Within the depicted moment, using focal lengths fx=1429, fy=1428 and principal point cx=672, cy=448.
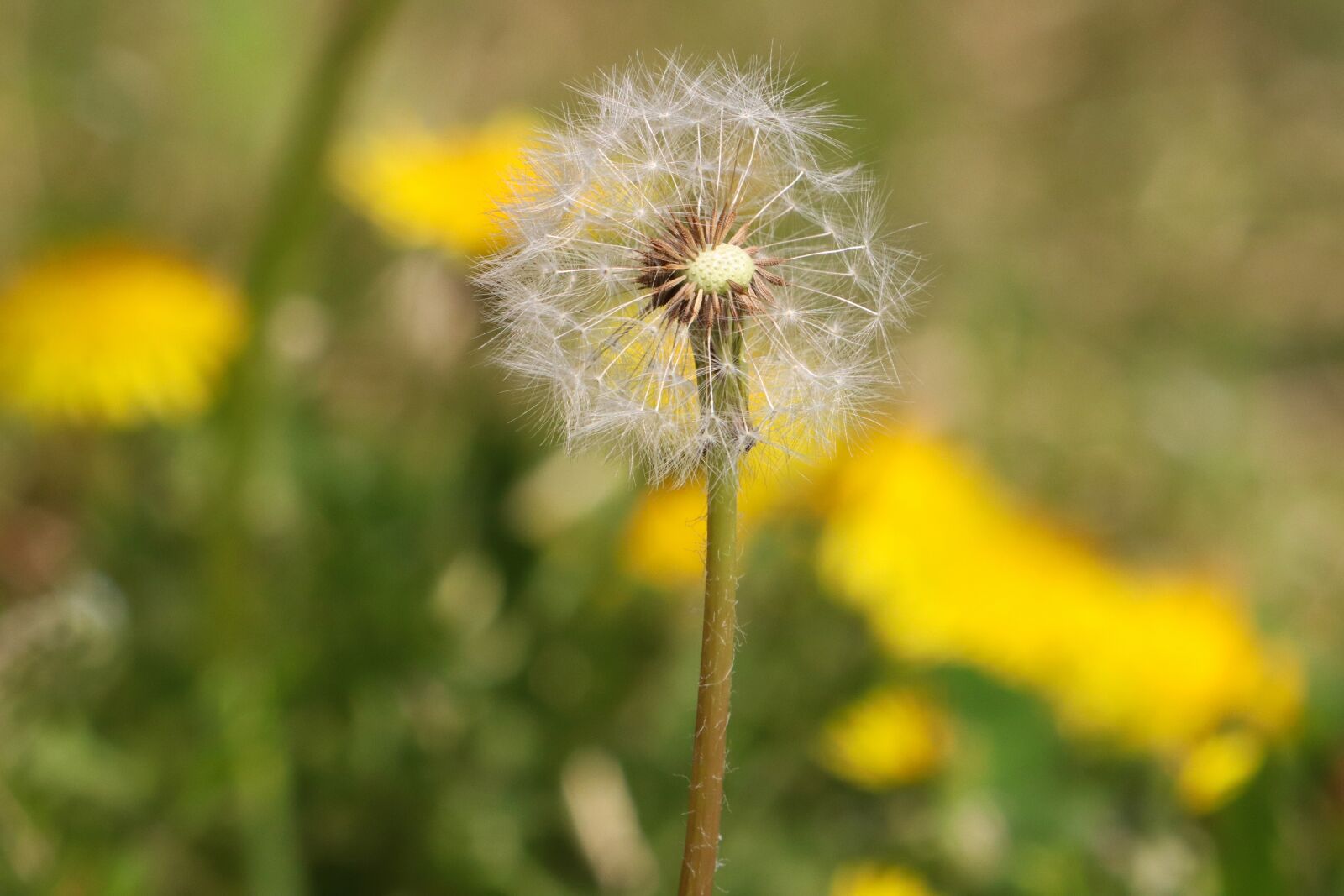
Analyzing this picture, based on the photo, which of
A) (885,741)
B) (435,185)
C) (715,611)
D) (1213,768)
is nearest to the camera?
(715,611)

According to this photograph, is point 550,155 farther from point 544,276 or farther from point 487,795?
point 487,795

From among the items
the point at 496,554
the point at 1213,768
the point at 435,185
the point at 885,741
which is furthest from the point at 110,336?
the point at 1213,768

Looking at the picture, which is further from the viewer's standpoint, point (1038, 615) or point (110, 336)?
point (1038, 615)

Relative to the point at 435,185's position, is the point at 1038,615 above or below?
below

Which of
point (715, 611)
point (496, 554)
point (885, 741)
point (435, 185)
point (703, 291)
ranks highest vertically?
point (435, 185)

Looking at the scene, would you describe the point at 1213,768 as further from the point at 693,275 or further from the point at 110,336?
the point at 110,336

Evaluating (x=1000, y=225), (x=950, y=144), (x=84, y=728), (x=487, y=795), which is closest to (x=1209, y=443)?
(x=1000, y=225)

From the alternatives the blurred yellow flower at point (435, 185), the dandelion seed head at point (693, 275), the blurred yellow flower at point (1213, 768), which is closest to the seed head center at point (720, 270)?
the dandelion seed head at point (693, 275)
